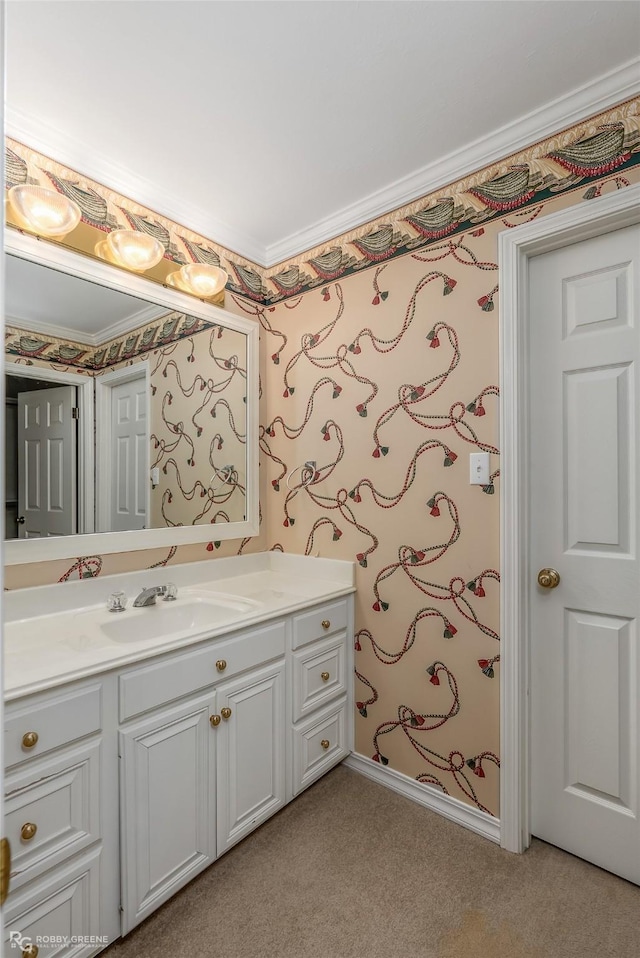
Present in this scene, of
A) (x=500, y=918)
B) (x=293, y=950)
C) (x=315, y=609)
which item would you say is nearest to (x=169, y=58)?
(x=315, y=609)

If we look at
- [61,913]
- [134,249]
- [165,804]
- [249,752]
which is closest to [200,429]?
[134,249]

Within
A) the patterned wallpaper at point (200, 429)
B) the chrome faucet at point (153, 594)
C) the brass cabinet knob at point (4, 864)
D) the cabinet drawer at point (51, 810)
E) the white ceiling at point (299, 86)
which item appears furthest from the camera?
the patterned wallpaper at point (200, 429)

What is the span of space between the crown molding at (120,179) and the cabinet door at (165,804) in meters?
1.90

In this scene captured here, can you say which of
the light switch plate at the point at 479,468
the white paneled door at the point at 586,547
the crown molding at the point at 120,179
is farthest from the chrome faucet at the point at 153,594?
the crown molding at the point at 120,179

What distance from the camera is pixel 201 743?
Answer: 1635mm

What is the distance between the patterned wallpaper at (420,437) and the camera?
6.01ft

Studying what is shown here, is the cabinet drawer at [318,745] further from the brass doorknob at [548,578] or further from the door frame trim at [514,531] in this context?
the brass doorknob at [548,578]

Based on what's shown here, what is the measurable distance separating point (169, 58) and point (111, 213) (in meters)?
0.64

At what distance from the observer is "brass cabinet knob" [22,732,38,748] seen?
1.23 metres

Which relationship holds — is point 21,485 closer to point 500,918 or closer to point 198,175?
point 198,175

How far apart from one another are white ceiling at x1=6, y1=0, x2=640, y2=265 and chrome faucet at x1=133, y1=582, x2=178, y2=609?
1.55 m

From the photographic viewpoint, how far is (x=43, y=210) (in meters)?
1.72

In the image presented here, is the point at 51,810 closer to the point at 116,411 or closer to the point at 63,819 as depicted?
the point at 63,819

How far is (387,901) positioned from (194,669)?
0.93m
